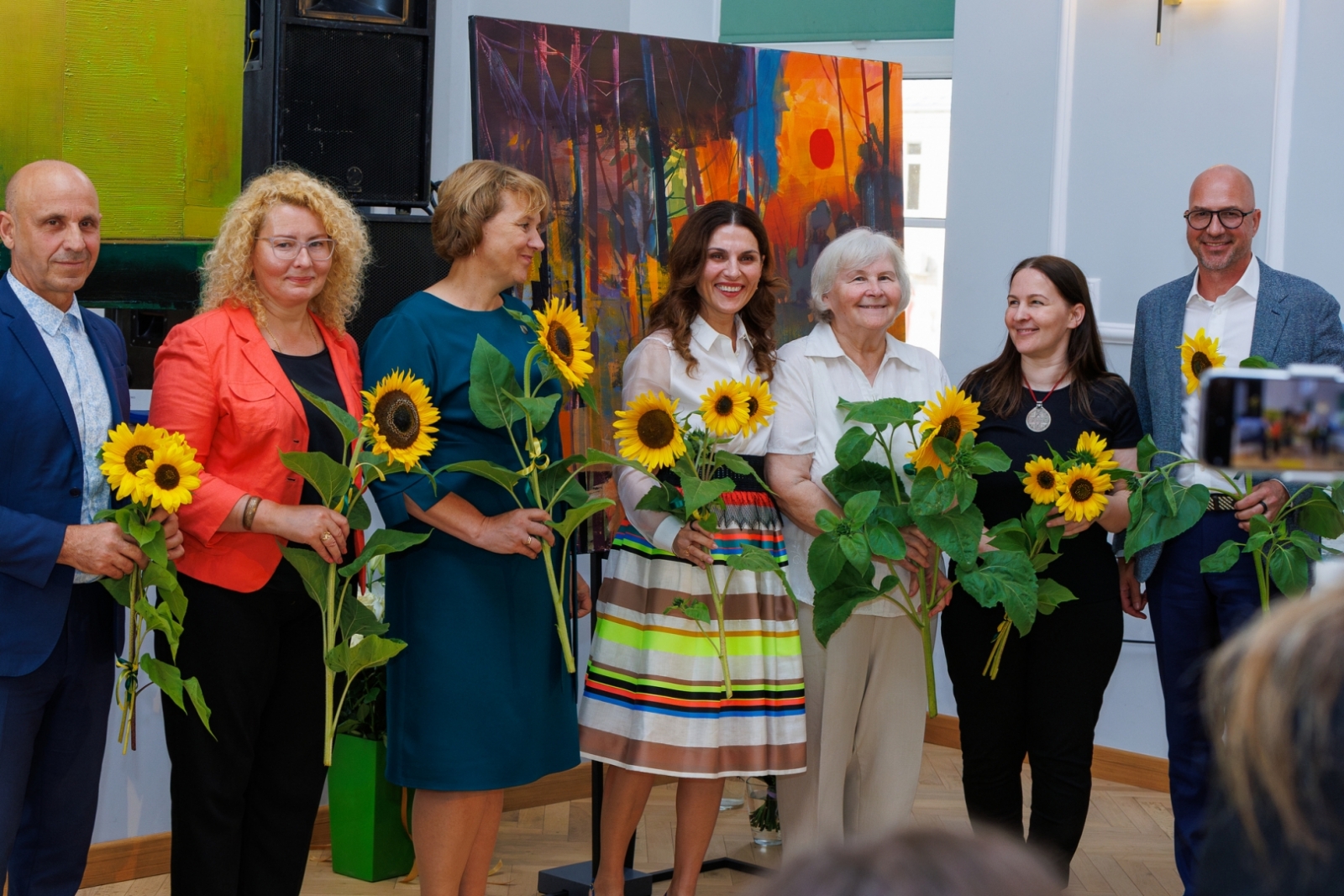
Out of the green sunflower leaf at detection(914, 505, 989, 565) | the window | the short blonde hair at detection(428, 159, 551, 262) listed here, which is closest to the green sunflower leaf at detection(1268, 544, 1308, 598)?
the green sunflower leaf at detection(914, 505, 989, 565)

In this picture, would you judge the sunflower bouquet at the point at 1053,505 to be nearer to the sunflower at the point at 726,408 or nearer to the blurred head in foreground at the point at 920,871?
the sunflower at the point at 726,408

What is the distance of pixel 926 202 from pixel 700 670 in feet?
9.70

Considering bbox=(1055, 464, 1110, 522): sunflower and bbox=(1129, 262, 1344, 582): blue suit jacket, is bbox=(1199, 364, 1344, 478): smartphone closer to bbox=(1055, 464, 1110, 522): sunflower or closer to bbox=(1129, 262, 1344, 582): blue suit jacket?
bbox=(1055, 464, 1110, 522): sunflower

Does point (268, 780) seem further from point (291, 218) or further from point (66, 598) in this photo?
point (291, 218)

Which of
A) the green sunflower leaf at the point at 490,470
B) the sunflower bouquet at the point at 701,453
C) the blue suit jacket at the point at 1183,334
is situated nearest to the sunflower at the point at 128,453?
the green sunflower leaf at the point at 490,470

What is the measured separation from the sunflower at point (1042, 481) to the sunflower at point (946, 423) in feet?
0.57

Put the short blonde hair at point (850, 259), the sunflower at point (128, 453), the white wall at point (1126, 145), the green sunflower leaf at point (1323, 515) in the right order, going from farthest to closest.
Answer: the white wall at point (1126, 145)
the short blonde hair at point (850, 259)
the green sunflower leaf at point (1323, 515)
the sunflower at point (128, 453)

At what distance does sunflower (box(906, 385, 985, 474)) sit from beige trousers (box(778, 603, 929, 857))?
0.38m

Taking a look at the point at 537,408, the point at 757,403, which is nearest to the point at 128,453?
the point at 537,408

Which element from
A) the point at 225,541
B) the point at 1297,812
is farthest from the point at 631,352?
the point at 1297,812

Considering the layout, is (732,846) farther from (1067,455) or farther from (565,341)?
(565,341)

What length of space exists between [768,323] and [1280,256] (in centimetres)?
198

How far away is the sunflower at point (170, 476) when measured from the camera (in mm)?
2064

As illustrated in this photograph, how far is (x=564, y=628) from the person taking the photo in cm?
249
